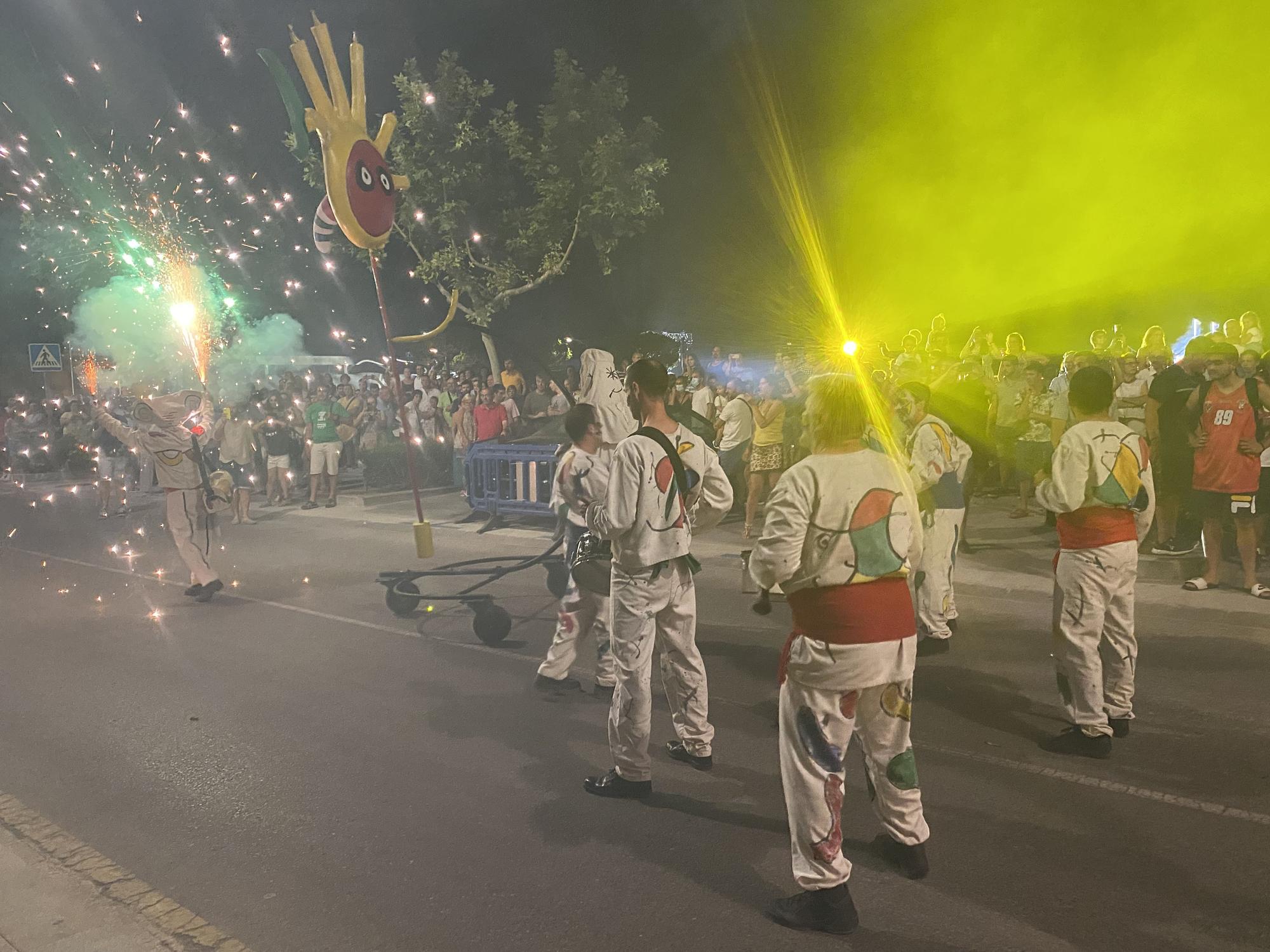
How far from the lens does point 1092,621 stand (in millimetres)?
4410

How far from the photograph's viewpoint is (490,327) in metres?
23.3

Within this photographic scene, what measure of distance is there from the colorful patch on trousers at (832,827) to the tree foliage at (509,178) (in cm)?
1819

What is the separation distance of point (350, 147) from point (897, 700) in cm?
631

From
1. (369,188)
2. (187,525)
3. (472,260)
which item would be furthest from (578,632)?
(472,260)

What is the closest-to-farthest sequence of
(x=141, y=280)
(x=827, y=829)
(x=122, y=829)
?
(x=827, y=829) → (x=122, y=829) → (x=141, y=280)

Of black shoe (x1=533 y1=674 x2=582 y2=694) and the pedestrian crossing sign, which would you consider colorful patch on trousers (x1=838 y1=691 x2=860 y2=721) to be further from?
the pedestrian crossing sign

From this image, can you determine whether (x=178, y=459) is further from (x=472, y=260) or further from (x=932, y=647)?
(x=472, y=260)

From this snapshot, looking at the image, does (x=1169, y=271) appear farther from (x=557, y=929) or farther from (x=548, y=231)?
(x=557, y=929)

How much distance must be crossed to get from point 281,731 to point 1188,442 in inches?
311

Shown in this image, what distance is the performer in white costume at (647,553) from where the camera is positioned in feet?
13.2

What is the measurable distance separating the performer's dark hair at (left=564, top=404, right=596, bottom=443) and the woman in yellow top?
19.3 ft

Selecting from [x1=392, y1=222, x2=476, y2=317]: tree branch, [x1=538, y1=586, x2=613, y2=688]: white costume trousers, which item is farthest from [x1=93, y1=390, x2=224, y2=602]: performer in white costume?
[x1=392, y1=222, x2=476, y2=317]: tree branch

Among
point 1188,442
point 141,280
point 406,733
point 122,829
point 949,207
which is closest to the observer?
point 122,829

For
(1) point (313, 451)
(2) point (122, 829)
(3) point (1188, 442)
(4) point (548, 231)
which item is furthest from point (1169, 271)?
(2) point (122, 829)
